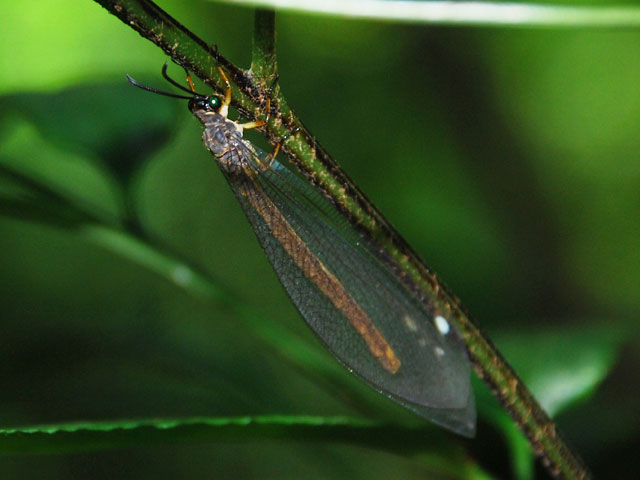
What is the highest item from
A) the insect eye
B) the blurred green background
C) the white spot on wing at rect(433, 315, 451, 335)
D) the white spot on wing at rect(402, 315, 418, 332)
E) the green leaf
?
the blurred green background

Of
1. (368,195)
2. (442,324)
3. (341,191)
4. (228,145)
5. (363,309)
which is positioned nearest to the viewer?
(341,191)

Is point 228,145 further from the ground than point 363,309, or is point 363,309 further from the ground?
point 228,145

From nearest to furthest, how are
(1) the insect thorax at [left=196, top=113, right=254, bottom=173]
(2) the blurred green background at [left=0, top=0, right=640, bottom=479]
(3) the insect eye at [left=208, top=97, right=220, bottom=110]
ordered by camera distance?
1. (3) the insect eye at [left=208, top=97, right=220, bottom=110]
2. (1) the insect thorax at [left=196, top=113, right=254, bottom=173]
3. (2) the blurred green background at [left=0, top=0, right=640, bottom=479]

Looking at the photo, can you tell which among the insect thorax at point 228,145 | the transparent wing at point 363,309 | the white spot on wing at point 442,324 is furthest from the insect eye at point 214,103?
the white spot on wing at point 442,324

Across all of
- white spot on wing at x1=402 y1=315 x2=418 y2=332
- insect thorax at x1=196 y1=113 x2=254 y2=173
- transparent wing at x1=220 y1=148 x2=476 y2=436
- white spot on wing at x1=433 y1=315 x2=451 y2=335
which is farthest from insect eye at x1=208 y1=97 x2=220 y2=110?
white spot on wing at x1=433 y1=315 x2=451 y2=335

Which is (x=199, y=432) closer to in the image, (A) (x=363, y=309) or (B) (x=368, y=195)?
(A) (x=363, y=309)

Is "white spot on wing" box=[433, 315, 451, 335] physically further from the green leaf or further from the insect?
the green leaf

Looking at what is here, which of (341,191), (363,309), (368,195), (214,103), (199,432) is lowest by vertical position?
(199,432)

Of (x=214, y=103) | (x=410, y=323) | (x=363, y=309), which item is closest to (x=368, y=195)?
(x=214, y=103)
